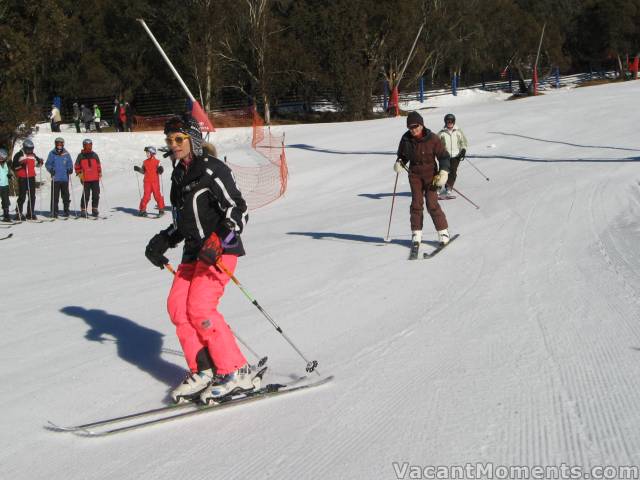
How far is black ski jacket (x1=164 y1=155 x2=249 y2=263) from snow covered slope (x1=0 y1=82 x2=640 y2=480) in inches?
45.8

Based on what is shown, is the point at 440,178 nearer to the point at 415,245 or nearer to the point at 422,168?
the point at 422,168

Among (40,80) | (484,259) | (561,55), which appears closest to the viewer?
(484,259)

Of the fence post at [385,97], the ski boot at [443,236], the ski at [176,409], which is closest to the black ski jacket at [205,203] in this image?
the ski at [176,409]

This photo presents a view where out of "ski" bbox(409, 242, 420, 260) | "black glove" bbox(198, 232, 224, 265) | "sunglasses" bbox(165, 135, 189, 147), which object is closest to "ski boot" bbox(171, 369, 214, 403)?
"black glove" bbox(198, 232, 224, 265)

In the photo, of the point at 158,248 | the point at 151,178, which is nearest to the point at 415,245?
the point at 158,248

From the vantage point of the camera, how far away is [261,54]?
4275cm

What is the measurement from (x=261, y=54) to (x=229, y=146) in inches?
619

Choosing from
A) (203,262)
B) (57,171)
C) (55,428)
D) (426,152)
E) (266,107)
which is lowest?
(55,428)

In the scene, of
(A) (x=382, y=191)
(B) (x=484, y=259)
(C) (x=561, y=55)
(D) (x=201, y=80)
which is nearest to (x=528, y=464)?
(B) (x=484, y=259)

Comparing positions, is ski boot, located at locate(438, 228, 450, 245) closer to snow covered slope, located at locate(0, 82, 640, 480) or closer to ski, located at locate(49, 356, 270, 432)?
snow covered slope, located at locate(0, 82, 640, 480)

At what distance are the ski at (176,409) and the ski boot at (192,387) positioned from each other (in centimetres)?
5

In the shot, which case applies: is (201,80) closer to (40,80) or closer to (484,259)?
(40,80)

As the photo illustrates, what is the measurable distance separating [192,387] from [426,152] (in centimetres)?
579

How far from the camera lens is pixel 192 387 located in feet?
17.4
